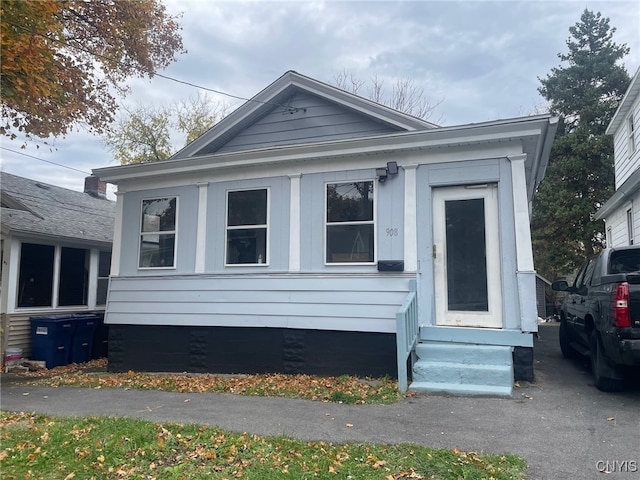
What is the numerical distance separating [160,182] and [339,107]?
12.4 feet

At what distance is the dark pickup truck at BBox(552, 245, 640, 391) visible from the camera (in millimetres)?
4641

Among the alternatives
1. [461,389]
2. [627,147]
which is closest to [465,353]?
[461,389]

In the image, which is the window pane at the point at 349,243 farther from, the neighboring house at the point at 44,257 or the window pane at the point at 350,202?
the neighboring house at the point at 44,257

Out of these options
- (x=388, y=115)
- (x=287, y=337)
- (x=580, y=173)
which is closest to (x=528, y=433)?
(x=287, y=337)

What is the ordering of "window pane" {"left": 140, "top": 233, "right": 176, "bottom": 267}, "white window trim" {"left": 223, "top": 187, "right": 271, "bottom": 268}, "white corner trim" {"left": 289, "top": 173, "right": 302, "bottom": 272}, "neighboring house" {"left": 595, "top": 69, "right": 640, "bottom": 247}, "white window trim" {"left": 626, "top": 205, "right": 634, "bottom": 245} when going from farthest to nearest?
"white window trim" {"left": 626, "top": 205, "right": 634, "bottom": 245} < "neighboring house" {"left": 595, "top": 69, "right": 640, "bottom": 247} < "window pane" {"left": 140, "top": 233, "right": 176, "bottom": 267} < "white window trim" {"left": 223, "top": 187, "right": 271, "bottom": 268} < "white corner trim" {"left": 289, "top": 173, "right": 302, "bottom": 272}

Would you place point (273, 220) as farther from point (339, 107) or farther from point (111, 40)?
point (111, 40)

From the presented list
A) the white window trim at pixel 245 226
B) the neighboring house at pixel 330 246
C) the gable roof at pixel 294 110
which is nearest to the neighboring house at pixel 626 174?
the neighboring house at pixel 330 246

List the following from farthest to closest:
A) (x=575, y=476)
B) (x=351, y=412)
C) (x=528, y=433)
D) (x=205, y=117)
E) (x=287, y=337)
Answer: (x=205, y=117)
(x=287, y=337)
(x=351, y=412)
(x=528, y=433)
(x=575, y=476)

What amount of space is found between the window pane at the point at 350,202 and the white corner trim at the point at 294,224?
55 cm

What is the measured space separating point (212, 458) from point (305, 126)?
21.2 feet

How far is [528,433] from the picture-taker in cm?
410

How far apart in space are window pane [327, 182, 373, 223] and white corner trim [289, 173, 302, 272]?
0.55 meters

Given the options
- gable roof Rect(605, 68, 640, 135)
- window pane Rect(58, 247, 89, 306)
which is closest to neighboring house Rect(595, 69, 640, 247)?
gable roof Rect(605, 68, 640, 135)

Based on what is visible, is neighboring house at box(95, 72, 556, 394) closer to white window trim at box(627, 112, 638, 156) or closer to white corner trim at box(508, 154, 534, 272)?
white corner trim at box(508, 154, 534, 272)
